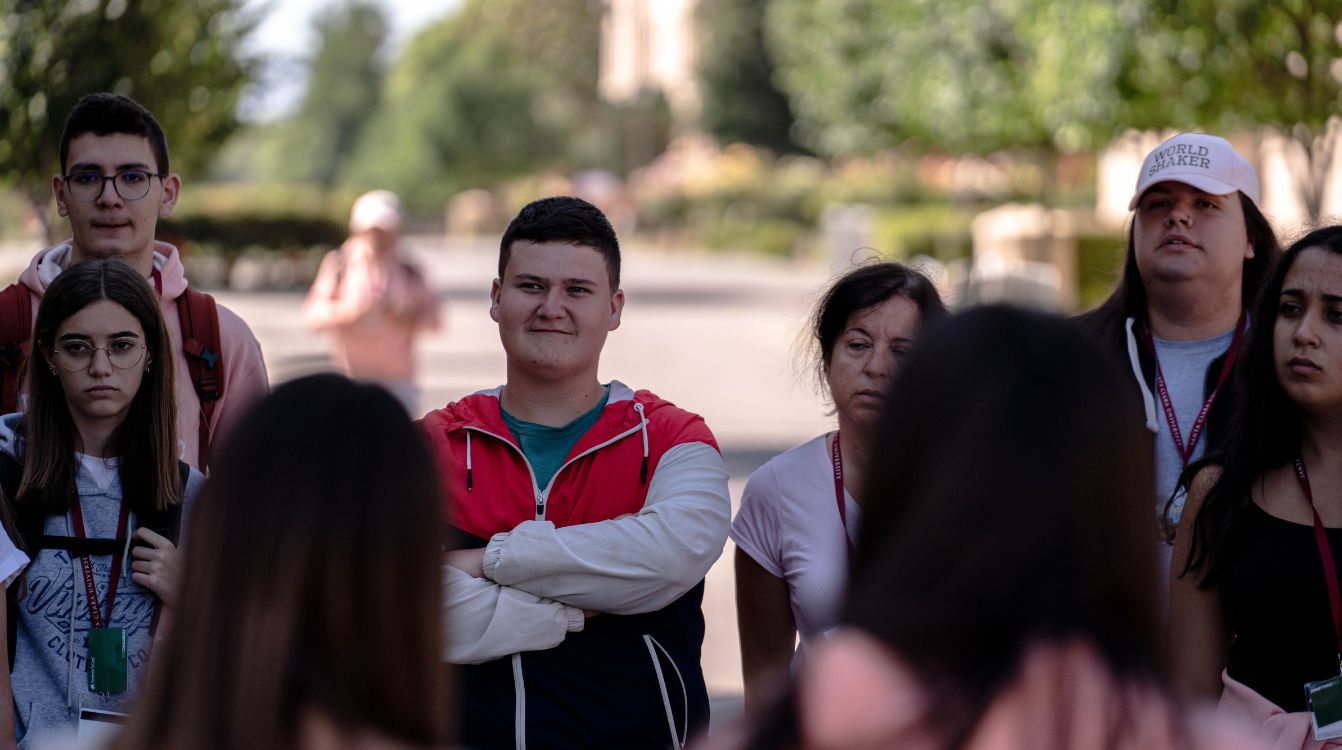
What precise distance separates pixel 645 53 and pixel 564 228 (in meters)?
86.8

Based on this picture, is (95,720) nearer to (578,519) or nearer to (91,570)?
(91,570)

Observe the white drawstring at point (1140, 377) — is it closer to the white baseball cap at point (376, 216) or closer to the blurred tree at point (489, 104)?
the white baseball cap at point (376, 216)

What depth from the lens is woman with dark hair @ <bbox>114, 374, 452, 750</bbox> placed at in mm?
1732

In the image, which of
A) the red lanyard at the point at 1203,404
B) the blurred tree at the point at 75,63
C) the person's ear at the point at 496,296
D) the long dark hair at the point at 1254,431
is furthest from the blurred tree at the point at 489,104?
the long dark hair at the point at 1254,431

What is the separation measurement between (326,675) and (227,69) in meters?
11.8

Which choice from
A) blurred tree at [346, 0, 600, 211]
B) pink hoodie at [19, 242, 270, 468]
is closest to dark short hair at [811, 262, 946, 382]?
pink hoodie at [19, 242, 270, 468]

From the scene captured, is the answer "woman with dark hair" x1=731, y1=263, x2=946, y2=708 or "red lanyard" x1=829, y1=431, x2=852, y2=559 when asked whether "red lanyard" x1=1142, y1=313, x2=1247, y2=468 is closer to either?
"woman with dark hair" x1=731, y1=263, x2=946, y2=708

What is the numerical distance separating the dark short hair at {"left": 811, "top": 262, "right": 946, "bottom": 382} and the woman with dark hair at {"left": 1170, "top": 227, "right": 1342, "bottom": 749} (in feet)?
2.35

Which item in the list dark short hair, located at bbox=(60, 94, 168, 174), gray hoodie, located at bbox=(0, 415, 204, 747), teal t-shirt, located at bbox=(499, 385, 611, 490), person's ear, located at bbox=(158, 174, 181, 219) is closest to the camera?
gray hoodie, located at bbox=(0, 415, 204, 747)

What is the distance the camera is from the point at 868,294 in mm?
3682

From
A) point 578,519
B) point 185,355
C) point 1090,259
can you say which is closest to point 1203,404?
point 578,519

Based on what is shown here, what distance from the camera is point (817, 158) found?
63.9 meters

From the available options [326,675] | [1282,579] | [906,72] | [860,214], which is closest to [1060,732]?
[326,675]

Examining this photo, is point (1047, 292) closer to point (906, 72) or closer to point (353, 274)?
point (906, 72)
